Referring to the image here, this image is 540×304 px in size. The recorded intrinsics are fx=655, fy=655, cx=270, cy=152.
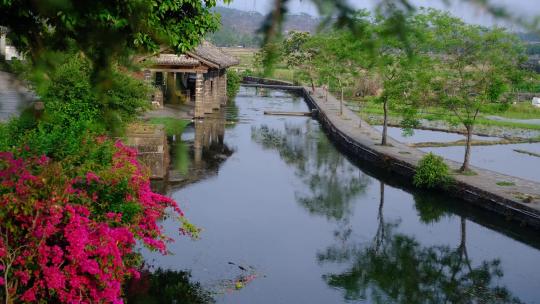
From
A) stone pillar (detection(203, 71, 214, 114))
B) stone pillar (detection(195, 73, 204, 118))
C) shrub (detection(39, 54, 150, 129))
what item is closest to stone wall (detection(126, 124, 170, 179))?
shrub (detection(39, 54, 150, 129))

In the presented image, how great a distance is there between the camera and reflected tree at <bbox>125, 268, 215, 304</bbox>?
1053 centimetres

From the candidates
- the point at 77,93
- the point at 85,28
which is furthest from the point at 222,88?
the point at 85,28

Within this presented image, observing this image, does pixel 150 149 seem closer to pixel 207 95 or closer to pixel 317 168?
pixel 317 168

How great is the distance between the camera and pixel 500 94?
63.5 ft

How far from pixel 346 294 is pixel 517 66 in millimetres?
10934

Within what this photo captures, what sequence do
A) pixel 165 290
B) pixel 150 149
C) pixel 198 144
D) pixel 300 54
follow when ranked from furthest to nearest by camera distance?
pixel 300 54
pixel 198 144
pixel 150 149
pixel 165 290

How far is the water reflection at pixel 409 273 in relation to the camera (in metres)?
11.7

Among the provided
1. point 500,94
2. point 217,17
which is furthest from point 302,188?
point 217,17

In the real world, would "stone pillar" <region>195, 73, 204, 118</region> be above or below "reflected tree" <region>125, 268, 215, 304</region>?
above

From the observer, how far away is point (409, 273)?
1291 cm

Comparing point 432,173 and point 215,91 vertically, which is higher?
point 215,91

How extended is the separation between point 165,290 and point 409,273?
491cm

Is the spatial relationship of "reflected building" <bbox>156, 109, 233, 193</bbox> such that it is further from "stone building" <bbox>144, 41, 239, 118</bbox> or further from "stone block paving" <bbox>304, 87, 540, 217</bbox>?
"stone block paving" <bbox>304, 87, 540, 217</bbox>

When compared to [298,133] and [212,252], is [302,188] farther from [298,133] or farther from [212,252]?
[298,133]
